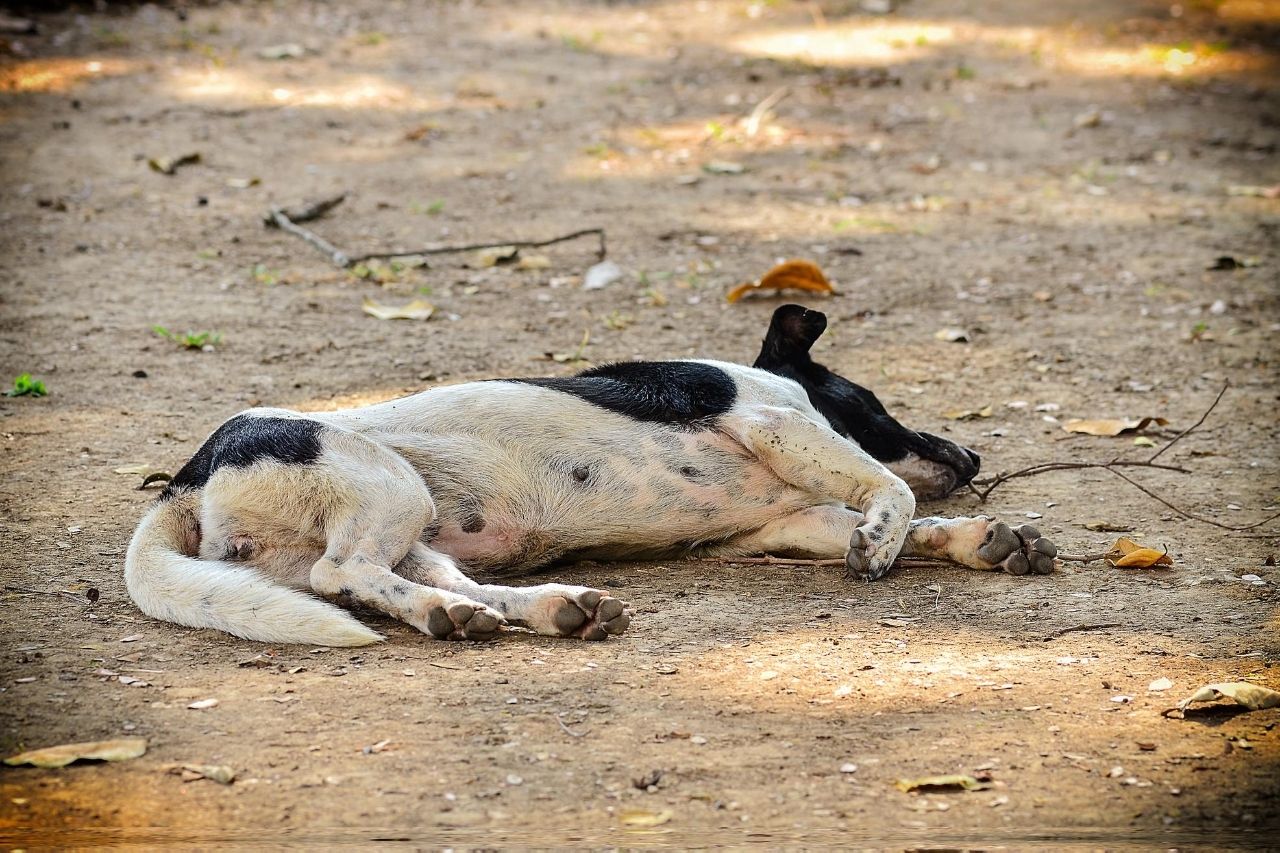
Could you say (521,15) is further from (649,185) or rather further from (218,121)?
(649,185)

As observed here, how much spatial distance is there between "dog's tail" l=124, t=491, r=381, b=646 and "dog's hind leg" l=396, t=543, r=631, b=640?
326mm

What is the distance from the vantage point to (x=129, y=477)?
194 inches

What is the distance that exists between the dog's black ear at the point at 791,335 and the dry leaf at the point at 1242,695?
6.38 feet

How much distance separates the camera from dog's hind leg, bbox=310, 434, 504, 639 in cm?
364

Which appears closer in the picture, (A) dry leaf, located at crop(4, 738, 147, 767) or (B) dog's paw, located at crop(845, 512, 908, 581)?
(A) dry leaf, located at crop(4, 738, 147, 767)

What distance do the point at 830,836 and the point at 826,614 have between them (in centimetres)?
125

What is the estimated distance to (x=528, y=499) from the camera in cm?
414

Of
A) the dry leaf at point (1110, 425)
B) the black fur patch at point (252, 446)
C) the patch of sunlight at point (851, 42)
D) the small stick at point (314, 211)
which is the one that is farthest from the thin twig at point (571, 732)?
the patch of sunlight at point (851, 42)

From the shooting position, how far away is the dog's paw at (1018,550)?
414 centimetres

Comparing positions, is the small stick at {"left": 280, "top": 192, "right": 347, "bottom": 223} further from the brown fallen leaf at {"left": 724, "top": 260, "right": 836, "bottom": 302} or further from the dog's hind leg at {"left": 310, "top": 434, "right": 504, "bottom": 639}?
the dog's hind leg at {"left": 310, "top": 434, "right": 504, "bottom": 639}

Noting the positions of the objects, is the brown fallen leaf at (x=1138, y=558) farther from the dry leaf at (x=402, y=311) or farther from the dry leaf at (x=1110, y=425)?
the dry leaf at (x=402, y=311)

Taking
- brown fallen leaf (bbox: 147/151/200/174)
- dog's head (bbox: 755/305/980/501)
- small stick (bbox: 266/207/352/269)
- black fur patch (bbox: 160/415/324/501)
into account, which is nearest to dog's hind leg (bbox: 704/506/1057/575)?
dog's head (bbox: 755/305/980/501)

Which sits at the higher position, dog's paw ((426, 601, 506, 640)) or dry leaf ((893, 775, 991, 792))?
dry leaf ((893, 775, 991, 792))

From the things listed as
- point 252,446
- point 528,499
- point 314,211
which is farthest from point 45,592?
point 314,211
